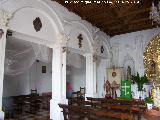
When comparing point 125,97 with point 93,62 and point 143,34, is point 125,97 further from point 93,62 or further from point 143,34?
point 143,34

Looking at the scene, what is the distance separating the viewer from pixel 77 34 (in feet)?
25.2

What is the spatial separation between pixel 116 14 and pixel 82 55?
96.7 inches

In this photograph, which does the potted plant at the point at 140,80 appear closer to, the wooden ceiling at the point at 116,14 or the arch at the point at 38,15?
the wooden ceiling at the point at 116,14

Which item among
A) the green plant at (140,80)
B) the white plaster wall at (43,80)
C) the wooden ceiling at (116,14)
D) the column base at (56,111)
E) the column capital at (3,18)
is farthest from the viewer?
the white plaster wall at (43,80)

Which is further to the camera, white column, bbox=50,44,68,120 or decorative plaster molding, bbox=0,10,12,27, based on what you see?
white column, bbox=50,44,68,120

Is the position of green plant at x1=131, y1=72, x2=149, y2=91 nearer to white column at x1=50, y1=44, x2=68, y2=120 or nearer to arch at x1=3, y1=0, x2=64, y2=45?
white column at x1=50, y1=44, x2=68, y2=120

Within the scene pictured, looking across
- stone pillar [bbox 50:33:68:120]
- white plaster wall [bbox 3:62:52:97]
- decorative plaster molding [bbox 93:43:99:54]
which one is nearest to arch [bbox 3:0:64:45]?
stone pillar [bbox 50:33:68:120]

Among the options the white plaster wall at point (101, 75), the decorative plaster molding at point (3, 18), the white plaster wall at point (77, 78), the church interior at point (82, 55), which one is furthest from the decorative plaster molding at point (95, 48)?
the decorative plaster molding at point (3, 18)

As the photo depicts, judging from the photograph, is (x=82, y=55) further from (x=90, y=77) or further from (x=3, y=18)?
(x=3, y=18)

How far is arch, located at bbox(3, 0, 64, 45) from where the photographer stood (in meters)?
4.95

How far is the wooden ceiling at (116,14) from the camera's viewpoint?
22.0ft

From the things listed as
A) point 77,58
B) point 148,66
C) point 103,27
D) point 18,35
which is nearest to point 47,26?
point 18,35

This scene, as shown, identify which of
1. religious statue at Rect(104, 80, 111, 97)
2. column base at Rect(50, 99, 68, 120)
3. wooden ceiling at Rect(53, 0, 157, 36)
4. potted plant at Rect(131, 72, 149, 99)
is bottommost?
column base at Rect(50, 99, 68, 120)

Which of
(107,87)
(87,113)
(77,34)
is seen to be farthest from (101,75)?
(87,113)
